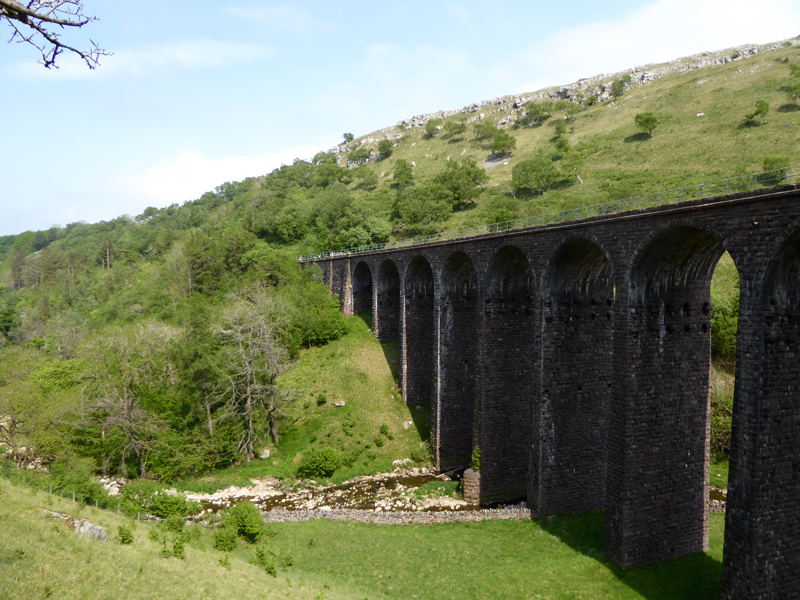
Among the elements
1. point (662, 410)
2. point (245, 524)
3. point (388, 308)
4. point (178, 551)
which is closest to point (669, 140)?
point (388, 308)

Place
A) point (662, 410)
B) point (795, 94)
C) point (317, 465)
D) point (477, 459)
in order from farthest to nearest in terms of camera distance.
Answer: point (795, 94), point (317, 465), point (477, 459), point (662, 410)

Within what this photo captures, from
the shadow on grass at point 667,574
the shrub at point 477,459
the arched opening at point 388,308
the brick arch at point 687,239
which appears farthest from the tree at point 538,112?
the shadow on grass at point 667,574

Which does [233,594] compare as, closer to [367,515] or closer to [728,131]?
[367,515]

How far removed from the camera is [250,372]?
3469 cm

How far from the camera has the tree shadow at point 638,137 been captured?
8170 cm

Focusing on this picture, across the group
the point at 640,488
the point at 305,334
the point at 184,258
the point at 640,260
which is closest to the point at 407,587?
the point at 640,488

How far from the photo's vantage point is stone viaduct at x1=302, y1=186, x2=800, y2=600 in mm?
13578

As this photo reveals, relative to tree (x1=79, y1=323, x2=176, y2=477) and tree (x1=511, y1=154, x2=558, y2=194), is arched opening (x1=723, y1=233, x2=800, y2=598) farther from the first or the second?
tree (x1=511, y1=154, x2=558, y2=194)

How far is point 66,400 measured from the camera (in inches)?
1257

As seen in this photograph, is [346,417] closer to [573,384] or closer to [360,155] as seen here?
[573,384]

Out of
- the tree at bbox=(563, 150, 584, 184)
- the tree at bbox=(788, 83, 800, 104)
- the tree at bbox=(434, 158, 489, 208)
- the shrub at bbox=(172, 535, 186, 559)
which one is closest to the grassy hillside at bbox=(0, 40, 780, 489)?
the tree at bbox=(434, 158, 489, 208)

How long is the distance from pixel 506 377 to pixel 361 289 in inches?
1154

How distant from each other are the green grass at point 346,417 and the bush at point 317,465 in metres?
0.73

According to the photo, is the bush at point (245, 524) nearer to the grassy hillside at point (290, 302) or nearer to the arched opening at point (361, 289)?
the grassy hillside at point (290, 302)
